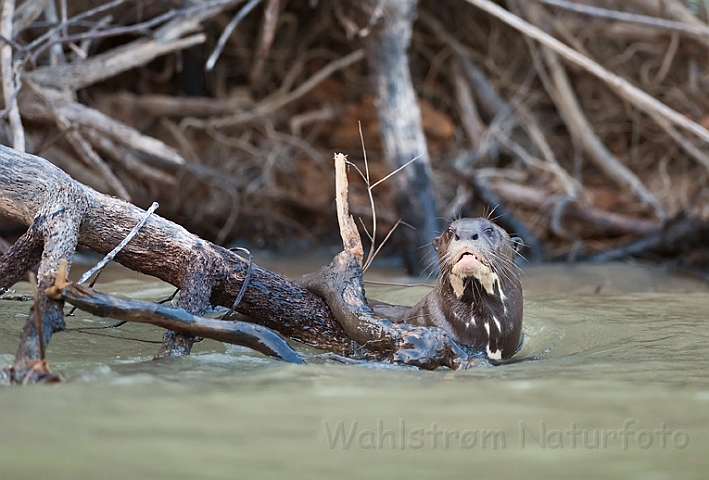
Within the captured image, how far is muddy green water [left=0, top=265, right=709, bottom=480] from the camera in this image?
47.4 inches

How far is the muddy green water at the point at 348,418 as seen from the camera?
3.95 feet

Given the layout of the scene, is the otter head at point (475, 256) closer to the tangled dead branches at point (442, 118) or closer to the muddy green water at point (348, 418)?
the muddy green water at point (348, 418)

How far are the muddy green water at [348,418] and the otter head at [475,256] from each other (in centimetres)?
38

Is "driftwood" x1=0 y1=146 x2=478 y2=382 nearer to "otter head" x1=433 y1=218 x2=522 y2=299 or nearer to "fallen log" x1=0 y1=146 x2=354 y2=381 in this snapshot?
"fallen log" x1=0 y1=146 x2=354 y2=381

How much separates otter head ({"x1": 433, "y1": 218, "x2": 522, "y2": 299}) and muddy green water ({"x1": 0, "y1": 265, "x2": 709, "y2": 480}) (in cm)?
38

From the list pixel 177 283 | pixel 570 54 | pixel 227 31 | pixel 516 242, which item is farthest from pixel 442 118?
pixel 177 283

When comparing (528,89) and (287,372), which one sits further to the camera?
(528,89)

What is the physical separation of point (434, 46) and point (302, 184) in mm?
1582

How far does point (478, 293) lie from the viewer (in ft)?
8.33

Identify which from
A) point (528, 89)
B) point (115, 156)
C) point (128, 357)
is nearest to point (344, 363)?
point (128, 357)

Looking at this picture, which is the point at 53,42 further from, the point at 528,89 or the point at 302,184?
the point at 528,89

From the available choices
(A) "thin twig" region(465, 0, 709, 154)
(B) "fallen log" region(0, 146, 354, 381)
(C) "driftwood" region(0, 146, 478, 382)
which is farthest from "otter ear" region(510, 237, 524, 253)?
(A) "thin twig" region(465, 0, 709, 154)

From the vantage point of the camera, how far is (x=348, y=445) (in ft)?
4.24

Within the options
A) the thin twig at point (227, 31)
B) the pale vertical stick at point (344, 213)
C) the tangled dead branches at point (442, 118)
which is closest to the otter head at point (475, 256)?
the pale vertical stick at point (344, 213)
